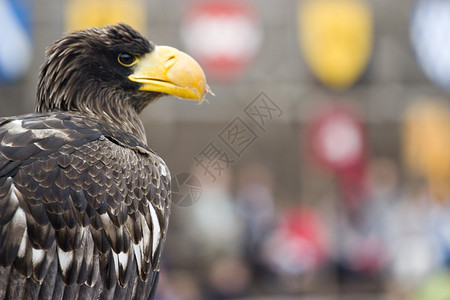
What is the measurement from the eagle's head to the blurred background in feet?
14.4

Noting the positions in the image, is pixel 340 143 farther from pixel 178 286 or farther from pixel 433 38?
pixel 178 286

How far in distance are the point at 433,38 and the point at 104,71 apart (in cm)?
743

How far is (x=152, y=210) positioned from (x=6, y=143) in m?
0.65

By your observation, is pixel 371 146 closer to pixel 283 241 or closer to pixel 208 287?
pixel 283 241

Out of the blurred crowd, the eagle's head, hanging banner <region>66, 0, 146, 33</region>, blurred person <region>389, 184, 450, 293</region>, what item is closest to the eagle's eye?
the eagle's head

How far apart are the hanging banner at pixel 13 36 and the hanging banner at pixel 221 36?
6.42ft

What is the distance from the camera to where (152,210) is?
11.7 feet

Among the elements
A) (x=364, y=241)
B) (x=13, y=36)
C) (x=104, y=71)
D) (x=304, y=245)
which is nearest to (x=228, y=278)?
(x=304, y=245)

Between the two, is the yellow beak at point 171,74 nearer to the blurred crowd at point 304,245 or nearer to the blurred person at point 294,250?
the blurred crowd at point 304,245

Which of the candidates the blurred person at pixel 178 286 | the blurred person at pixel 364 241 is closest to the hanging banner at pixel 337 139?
the blurred person at pixel 364 241

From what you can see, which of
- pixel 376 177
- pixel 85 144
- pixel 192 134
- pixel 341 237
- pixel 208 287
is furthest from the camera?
pixel 192 134

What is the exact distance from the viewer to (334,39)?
10.6 metres

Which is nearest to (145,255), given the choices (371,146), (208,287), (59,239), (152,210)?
(152,210)

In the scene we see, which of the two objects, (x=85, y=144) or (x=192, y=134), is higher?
(x=85, y=144)
